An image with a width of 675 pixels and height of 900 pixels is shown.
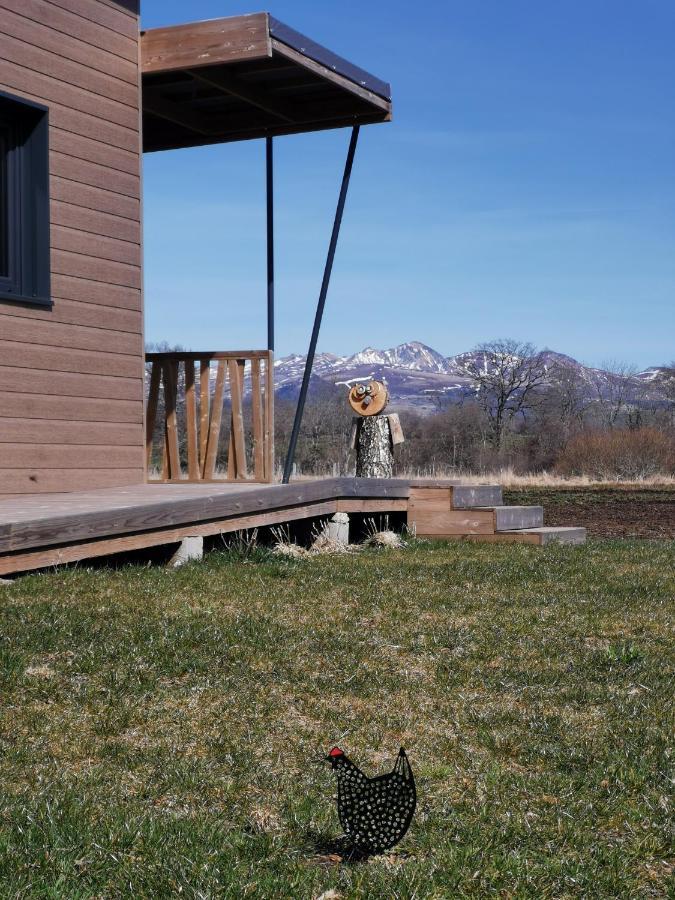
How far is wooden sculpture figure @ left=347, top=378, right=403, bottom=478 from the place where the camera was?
463 inches

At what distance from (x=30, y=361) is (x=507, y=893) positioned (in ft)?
18.7

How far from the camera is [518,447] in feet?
149

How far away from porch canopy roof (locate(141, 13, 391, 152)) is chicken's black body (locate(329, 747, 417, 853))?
6.39 m

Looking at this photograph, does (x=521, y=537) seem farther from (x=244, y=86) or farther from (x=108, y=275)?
(x=244, y=86)

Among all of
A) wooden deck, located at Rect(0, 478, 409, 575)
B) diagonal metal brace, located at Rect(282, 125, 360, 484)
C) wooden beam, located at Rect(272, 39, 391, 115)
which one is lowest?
wooden deck, located at Rect(0, 478, 409, 575)

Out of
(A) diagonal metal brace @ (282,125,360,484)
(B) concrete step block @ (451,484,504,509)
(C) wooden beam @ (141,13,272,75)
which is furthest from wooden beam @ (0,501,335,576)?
(C) wooden beam @ (141,13,272,75)

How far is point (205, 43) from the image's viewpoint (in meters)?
8.08

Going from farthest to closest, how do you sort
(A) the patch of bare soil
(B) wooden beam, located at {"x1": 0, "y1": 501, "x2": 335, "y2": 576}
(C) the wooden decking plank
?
(A) the patch of bare soil < (B) wooden beam, located at {"x1": 0, "y1": 501, "x2": 335, "y2": 576} < (C) the wooden decking plank

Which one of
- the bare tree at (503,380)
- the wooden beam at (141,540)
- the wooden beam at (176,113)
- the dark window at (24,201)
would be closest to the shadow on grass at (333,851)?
the wooden beam at (141,540)

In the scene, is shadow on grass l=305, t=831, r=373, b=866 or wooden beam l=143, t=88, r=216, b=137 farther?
wooden beam l=143, t=88, r=216, b=137

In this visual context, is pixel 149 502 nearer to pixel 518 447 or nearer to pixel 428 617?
pixel 428 617

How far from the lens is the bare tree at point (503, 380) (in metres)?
50.3

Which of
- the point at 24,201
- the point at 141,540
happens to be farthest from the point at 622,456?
the point at 141,540

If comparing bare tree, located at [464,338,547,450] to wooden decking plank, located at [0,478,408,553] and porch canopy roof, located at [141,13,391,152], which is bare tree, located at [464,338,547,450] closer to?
porch canopy roof, located at [141,13,391,152]
